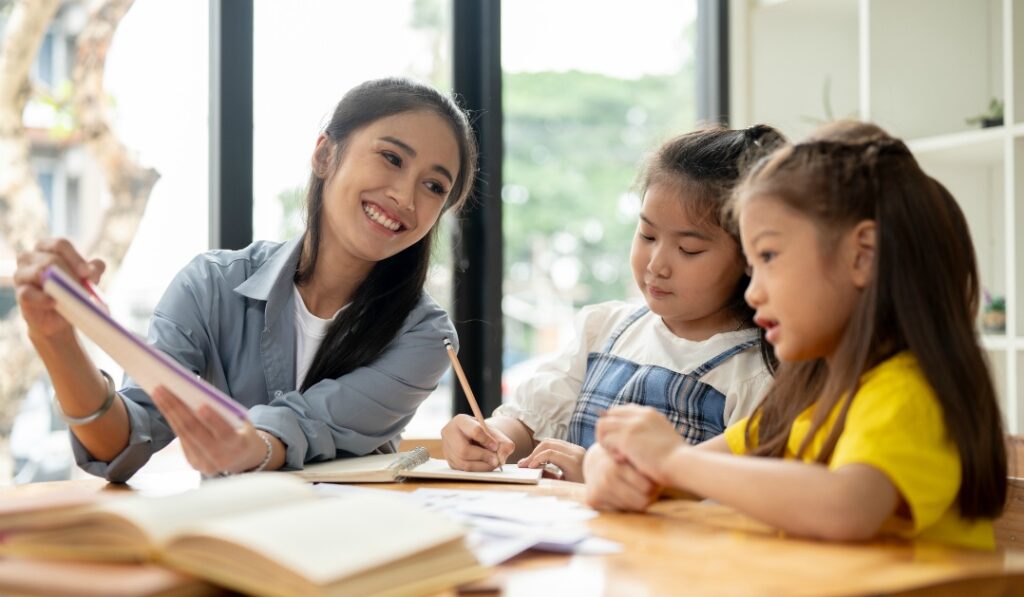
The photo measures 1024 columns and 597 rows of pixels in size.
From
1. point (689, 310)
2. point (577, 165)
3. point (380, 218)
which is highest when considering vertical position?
point (577, 165)

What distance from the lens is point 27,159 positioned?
230 centimetres

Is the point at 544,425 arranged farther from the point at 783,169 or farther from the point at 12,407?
the point at 12,407

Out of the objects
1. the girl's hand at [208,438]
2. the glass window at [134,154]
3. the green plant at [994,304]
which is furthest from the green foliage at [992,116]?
the girl's hand at [208,438]

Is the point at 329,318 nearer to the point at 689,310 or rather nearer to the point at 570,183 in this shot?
the point at 689,310

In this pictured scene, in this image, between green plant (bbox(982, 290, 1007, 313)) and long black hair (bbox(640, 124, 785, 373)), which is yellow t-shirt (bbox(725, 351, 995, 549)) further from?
green plant (bbox(982, 290, 1007, 313))

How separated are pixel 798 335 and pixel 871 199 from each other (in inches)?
6.1

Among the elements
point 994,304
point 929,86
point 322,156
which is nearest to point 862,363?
point 322,156

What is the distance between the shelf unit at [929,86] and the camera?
2283 millimetres

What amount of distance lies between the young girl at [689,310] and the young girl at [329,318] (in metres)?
0.24

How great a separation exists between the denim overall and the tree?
1.19 m

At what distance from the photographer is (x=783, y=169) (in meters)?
1.06

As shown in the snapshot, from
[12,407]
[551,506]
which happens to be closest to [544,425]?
[551,506]

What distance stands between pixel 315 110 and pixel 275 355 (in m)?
1.04

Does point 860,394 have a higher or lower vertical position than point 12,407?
higher
